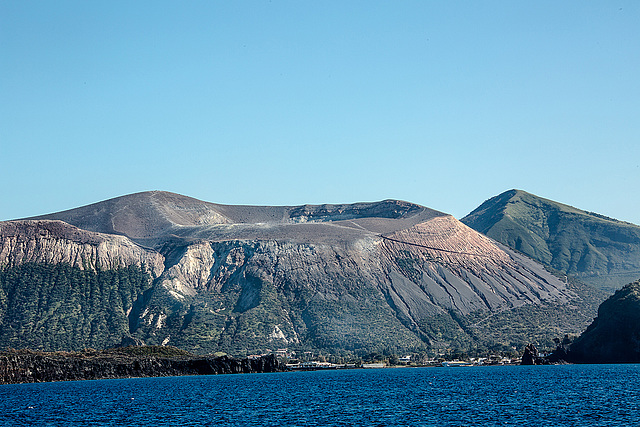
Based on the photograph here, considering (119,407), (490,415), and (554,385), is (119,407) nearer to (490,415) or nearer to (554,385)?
(490,415)

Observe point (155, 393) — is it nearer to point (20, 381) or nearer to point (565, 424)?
point (20, 381)

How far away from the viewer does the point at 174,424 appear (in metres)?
93.9

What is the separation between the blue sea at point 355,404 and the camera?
302 feet

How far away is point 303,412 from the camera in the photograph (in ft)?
340

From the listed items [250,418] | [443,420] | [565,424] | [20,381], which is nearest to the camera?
[565,424]

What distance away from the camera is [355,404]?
11312 centimetres

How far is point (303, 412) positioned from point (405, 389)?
42.0m

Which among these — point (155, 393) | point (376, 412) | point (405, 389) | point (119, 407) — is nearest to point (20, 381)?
point (155, 393)

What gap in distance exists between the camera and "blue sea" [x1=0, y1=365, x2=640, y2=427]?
91.9 m

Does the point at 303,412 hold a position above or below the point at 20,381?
above

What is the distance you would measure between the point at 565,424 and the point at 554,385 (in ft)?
191

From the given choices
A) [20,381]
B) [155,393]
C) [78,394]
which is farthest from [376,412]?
[20,381]

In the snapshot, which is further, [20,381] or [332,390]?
[20,381]

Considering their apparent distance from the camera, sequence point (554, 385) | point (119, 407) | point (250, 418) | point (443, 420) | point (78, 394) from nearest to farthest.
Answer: point (443, 420), point (250, 418), point (119, 407), point (554, 385), point (78, 394)
